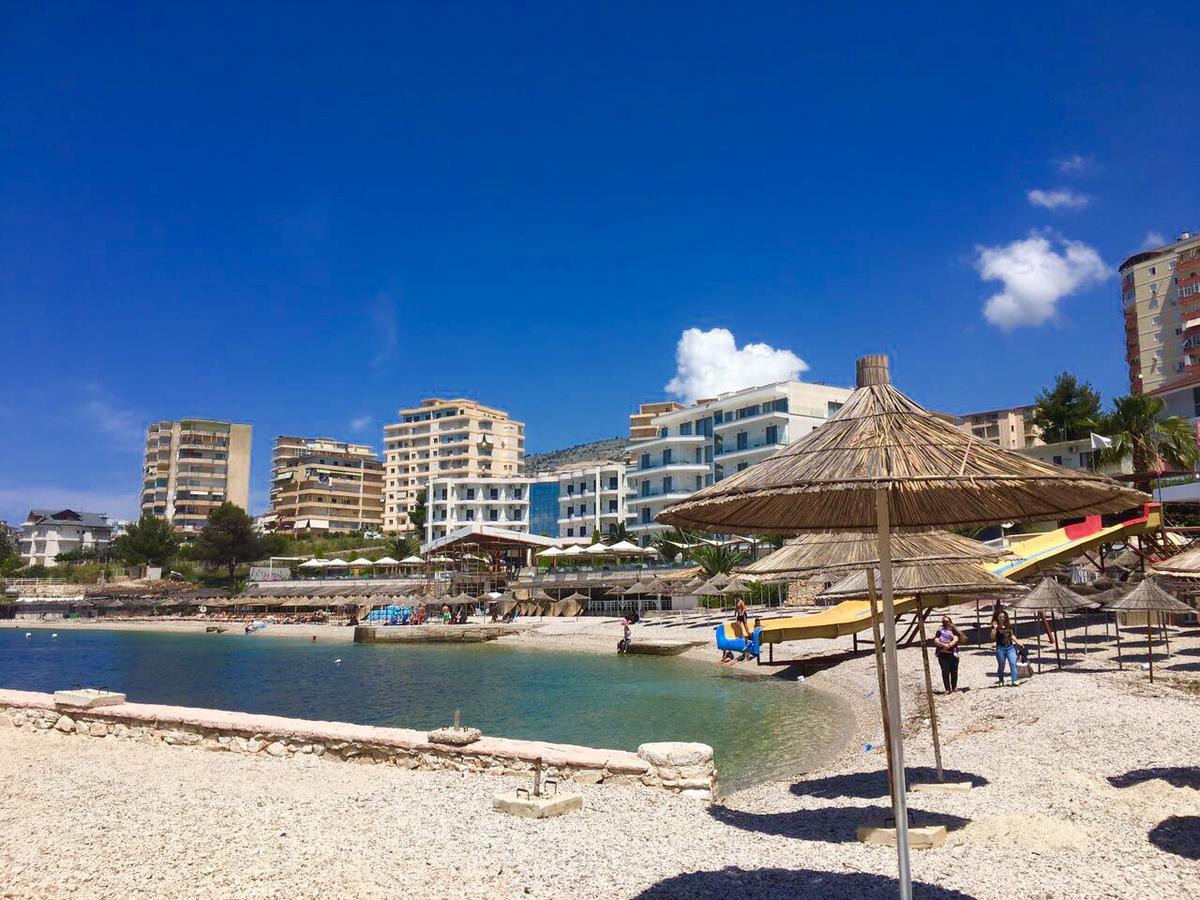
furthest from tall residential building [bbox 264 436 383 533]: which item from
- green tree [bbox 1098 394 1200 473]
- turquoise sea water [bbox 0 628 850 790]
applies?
green tree [bbox 1098 394 1200 473]

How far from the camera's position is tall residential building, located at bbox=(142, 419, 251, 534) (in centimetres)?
11894

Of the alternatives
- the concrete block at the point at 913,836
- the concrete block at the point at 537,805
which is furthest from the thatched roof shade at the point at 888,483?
the concrete block at the point at 537,805

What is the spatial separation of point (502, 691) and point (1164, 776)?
17.9 metres

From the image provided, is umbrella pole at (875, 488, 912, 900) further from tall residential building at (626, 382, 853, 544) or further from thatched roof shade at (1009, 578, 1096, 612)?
tall residential building at (626, 382, 853, 544)

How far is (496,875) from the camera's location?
21.0 feet

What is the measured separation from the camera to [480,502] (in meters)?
88.8

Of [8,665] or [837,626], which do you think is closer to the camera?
[837,626]

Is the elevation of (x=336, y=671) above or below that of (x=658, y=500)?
below

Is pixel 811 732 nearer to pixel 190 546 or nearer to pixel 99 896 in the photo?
pixel 99 896

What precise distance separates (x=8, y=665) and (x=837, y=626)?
122 ft

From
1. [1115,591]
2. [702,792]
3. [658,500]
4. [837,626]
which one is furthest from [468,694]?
[658,500]

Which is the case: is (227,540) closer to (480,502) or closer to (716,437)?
(480,502)

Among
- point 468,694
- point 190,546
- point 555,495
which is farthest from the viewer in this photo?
point 190,546

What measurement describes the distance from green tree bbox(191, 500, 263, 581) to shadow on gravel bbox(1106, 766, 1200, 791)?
3406 inches
